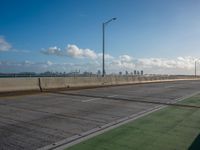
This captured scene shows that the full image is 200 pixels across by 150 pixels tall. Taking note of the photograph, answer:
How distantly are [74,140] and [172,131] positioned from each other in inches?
123

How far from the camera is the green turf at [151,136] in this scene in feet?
21.0

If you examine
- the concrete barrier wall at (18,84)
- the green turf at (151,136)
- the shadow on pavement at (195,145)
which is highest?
the concrete barrier wall at (18,84)

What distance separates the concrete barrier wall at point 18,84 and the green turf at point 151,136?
38.4ft

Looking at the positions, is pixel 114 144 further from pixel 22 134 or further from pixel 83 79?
pixel 83 79

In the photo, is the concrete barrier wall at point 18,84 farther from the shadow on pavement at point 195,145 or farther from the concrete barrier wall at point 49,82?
the shadow on pavement at point 195,145

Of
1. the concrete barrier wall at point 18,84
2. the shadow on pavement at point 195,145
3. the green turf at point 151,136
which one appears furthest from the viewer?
the concrete barrier wall at point 18,84

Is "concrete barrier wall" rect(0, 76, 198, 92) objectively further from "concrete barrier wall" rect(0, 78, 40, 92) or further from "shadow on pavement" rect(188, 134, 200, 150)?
"shadow on pavement" rect(188, 134, 200, 150)

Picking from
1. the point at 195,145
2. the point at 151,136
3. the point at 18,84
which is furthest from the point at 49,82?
the point at 195,145

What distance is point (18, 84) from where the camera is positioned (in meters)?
19.8

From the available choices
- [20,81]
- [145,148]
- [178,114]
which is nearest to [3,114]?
[145,148]

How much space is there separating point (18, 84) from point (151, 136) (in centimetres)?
1447

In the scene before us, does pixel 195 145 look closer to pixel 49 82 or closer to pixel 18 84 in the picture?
pixel 18 84

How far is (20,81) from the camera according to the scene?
20047 millimetres

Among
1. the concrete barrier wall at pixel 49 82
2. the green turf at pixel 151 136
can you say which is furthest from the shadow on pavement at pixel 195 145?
the concrete barrier wall at pixel 49 82
